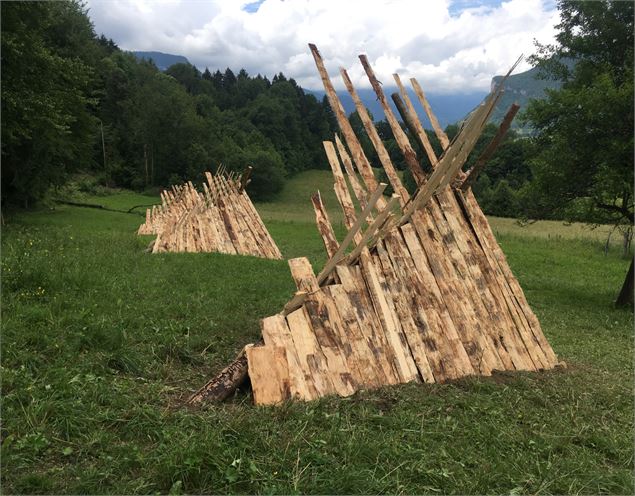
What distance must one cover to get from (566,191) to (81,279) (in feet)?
32.1

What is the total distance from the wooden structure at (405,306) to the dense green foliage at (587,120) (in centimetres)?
602

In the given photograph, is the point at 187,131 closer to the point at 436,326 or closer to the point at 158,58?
the point at 158,58

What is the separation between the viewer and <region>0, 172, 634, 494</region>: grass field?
8.72 feet

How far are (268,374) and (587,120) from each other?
920cm

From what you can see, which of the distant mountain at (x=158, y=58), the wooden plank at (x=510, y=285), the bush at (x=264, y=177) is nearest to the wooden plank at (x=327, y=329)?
the wooden plank at (x=510, y=285)

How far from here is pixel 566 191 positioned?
A: 10914mm

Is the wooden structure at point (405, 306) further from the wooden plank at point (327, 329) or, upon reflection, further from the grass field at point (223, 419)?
the grass field at point (223, 419)

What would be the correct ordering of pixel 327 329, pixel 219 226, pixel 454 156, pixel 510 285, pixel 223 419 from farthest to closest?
pixel 219 226 < pixel 510 285 < pixel 454 156 < pixel 327 329 < pixel 223 419

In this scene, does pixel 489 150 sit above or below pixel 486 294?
above

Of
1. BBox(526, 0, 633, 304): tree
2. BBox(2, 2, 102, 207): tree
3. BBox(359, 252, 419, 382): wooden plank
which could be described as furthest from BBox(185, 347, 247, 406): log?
BBox(2, 2, 102, 207): tree

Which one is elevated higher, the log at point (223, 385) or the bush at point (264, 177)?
the bush at point (264, 177)

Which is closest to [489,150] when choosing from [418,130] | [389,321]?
[418,130]

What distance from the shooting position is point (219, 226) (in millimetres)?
13797

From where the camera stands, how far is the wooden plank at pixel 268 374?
3.63 meters
